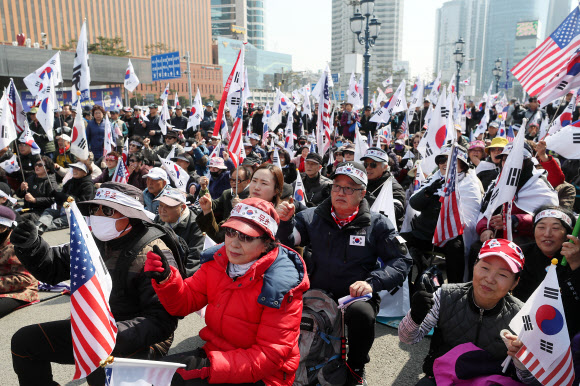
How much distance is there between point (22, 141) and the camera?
8.57 m

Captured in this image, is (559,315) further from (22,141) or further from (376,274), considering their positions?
(22,141)

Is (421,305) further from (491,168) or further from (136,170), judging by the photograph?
(136,170)

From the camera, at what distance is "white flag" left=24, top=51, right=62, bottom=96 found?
9383 millimetres

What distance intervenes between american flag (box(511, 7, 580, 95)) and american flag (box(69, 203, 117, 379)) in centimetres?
568

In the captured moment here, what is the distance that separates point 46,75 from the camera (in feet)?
30.6

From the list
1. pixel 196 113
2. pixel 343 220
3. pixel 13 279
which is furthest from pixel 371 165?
pixel 196 113

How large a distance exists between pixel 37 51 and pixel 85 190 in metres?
21.5

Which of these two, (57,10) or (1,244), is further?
(57,10)

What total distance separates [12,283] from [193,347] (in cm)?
214

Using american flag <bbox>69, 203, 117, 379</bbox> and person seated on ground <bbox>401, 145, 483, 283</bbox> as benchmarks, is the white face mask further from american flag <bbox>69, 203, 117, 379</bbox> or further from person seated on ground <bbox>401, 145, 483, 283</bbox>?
person seated on ground <bbox>401, 145, 483, 283</bbox>

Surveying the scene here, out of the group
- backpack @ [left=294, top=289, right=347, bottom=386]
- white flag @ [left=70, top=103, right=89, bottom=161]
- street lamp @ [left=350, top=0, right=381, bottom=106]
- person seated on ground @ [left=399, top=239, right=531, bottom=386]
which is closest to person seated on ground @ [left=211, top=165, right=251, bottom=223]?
backpack @ [left=294, top=289, right=347, bottom=386]

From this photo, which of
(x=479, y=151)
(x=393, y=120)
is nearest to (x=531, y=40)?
(x=393, y=120)

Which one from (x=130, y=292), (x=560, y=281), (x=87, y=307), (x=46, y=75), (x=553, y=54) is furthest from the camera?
(x=46, y=75)

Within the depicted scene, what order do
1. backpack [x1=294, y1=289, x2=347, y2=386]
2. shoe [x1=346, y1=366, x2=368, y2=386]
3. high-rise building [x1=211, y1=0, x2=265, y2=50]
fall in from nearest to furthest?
backpack [x1=294, y1=289, x2=347, y2=386]
shoe [x1=346, y1=366, x2=368, y2=386]
high-rise building [x1=211, y1=0, x2=265, y2=50]
